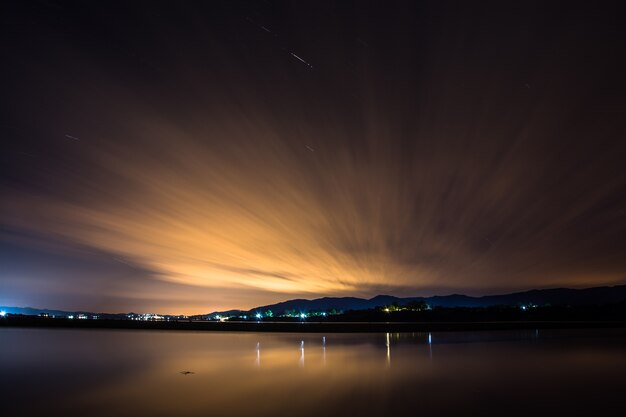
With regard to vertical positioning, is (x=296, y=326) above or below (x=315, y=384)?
below

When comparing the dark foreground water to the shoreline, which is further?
the shoreline

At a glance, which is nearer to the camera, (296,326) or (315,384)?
(315,384)

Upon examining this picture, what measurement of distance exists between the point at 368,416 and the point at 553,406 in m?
4.82

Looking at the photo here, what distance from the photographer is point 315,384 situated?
13.4m

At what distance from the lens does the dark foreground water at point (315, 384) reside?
33.6 ft

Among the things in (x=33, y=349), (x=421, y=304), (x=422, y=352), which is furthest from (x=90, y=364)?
(x=421, y=304)

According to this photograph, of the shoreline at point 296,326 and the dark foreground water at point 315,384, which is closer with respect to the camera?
the dark foreground water at point 315,384

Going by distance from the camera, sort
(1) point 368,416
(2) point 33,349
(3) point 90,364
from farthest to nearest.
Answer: (2) point 33,349 → (3) point 90,364 → (1) point 368,416

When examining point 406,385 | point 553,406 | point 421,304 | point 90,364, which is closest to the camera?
point 553,406

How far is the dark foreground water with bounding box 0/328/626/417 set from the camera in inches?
403

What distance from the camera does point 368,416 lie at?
9352 mm

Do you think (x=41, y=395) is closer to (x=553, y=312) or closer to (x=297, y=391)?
(x=297, y=391)

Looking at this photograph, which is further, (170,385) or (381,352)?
(381,352)

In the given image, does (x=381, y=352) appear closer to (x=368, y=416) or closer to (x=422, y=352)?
(x=422, y=352)
